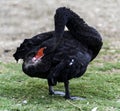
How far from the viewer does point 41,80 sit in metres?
9.08

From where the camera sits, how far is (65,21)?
7.82m

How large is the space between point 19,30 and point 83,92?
5782mm

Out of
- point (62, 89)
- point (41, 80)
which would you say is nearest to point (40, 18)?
point (41, 80)

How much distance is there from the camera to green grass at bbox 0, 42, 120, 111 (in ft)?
24.2

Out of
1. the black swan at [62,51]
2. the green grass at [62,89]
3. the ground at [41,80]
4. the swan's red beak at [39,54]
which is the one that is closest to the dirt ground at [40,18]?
the ground at [41,80]

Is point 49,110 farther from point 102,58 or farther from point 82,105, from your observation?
point 102,58

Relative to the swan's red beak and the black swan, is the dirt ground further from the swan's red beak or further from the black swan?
the swan's red beak

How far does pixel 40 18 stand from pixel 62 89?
6.71 m

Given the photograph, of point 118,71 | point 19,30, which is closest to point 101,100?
point 118,71

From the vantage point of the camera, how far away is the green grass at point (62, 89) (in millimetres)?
7367

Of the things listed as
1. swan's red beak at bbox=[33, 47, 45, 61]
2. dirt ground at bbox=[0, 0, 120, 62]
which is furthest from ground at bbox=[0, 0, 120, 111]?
swan's red beak at bbox=[33, 47, 45, 61]

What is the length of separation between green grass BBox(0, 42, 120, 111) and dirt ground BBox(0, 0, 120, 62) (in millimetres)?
1891

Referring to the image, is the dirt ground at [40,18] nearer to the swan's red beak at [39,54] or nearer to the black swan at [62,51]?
the black swan at [62,51]

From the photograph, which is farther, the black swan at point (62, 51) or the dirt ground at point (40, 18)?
the dirt ground at point (40, 18)
